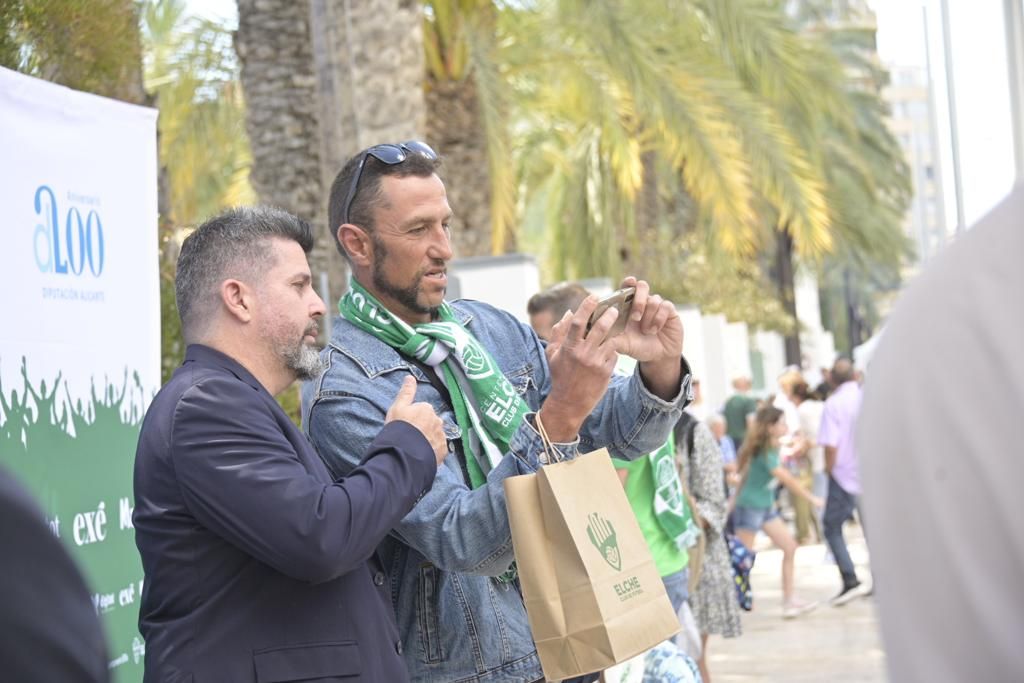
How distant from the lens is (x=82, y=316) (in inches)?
161

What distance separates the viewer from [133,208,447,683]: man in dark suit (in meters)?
2.61

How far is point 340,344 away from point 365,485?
2.02ft

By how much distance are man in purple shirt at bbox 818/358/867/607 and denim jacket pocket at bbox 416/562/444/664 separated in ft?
32.1

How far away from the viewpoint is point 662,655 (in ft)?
16.1

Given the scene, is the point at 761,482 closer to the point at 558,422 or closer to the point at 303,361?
the point at 558,422

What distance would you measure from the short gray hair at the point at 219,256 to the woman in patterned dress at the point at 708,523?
4.71 metres

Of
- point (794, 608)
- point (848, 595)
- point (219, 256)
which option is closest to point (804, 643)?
point (794, 608)

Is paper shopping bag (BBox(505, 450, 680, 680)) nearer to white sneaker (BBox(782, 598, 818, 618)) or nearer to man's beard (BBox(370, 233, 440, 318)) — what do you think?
man's beard (BBox(370, 233, 440, 318))

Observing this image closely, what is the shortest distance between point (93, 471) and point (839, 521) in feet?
31.5

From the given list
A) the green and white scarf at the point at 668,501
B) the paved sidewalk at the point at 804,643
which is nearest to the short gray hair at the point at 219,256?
the green and white scarf at the point at 668,501

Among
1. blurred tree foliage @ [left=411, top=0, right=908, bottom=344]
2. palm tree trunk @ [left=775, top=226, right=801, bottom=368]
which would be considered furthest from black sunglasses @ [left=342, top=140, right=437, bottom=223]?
palm tree trunk @ [left=775, top=226, right=801, bottom=368]

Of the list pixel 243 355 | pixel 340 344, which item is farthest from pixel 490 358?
pixel 243 355

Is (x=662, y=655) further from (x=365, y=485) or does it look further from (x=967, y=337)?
(x=967, y=337)

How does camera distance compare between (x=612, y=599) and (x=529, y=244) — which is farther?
(x=529, y=244)
